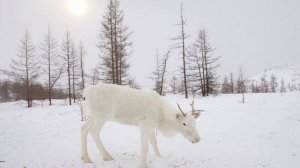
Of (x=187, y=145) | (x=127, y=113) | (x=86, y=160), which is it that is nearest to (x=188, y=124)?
(x=127, y=113)

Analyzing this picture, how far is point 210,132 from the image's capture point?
8.91m

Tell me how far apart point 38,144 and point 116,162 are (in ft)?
12.3

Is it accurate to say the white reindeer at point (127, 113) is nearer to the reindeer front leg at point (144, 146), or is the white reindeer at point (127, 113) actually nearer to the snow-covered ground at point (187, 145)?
the reindeer front leg at point (144, 146)

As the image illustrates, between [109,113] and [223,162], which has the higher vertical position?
[109,113]

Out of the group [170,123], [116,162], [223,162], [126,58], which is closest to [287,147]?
[223,162]

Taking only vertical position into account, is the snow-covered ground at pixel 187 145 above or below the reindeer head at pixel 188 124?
below

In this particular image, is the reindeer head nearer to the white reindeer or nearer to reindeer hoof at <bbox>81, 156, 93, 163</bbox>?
the white reindeer

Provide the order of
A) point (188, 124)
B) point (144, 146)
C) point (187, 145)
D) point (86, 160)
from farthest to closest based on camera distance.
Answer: point (187, 145) → point (86, 160) → point (188, 124) → point (144, 146)

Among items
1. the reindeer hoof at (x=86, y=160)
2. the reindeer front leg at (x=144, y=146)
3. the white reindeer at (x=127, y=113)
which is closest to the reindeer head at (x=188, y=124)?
the white reindeer at (x=127, y=113)

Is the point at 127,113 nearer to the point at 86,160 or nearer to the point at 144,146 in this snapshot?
the point at 144,146

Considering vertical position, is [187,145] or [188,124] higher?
[188,124]

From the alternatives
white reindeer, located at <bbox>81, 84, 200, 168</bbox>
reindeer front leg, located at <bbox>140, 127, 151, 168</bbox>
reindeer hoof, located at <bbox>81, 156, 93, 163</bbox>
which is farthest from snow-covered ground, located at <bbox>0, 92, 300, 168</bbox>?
white reindeer, located at <bbox>81, 84, 200, 168</bbox>

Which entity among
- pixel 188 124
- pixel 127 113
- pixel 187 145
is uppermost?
pixel 127 113

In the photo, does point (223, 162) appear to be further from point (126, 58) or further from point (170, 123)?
point (126, 58)
